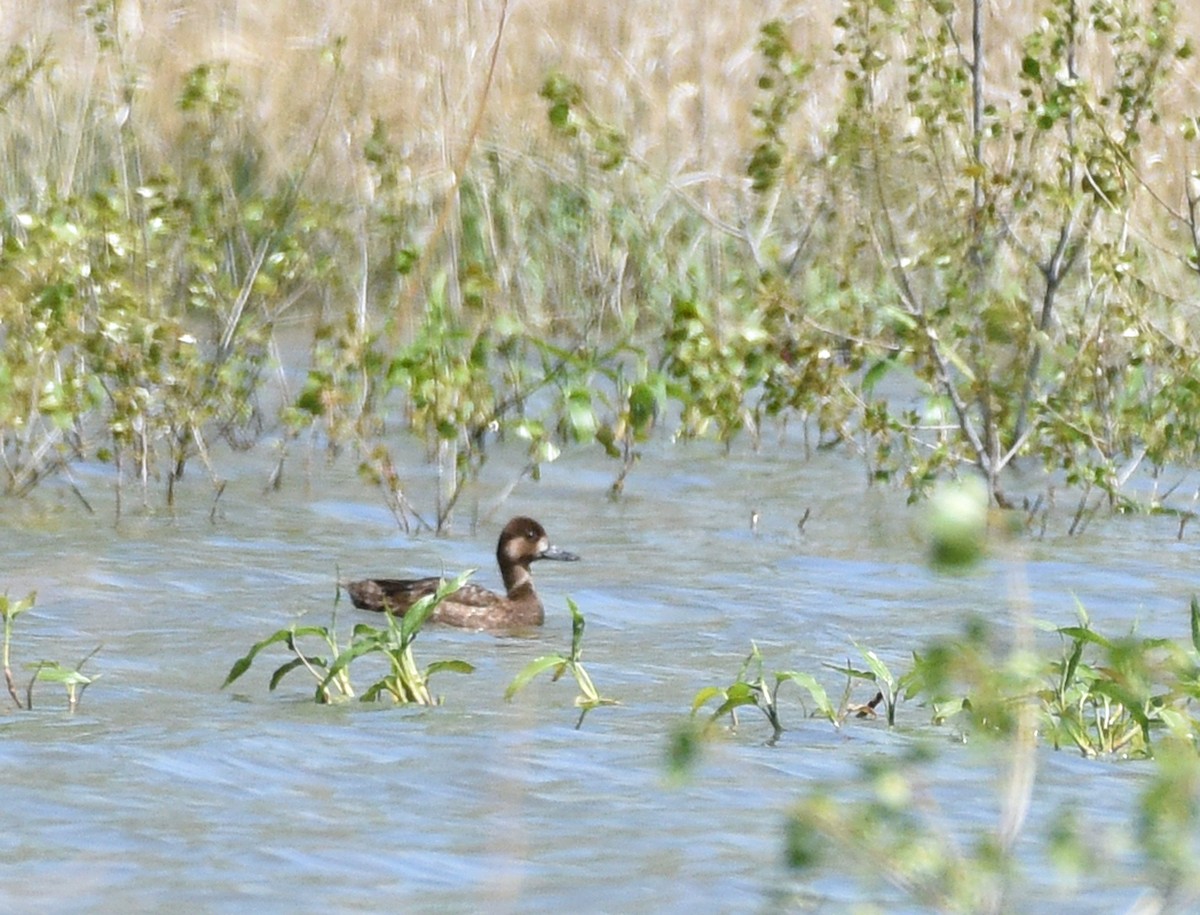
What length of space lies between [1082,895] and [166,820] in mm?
1971

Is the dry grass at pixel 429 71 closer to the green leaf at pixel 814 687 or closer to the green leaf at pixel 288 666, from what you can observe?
the green leaf at pixel 288 666

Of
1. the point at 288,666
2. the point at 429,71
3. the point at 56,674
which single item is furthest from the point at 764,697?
the point at 429,71

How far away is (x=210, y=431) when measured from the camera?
12727 mm

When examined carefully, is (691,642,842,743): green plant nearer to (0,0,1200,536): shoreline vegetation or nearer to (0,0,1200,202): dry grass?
(0,0,1200,536): shoreline vegetation

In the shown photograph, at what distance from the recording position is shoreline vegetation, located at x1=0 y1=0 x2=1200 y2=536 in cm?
1009

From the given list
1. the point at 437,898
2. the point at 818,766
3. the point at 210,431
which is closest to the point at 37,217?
the point at 210,431

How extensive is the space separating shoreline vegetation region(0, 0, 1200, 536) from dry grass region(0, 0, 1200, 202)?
0.04 meters

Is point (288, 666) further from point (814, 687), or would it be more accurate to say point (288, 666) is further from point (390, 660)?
point (814, 687)

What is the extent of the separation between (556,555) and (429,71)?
499 cm

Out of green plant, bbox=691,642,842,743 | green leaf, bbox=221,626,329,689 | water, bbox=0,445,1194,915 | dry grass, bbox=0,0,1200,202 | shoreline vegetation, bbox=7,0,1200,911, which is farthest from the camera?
dry grass, bbox=0,0,1200,202

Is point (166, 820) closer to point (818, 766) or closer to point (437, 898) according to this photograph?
point (437, 898)

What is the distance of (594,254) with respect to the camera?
40.8 feet

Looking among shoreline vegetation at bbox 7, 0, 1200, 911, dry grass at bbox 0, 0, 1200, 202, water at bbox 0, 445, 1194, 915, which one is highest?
dry grass at bbox 0, 0, 1200, 202

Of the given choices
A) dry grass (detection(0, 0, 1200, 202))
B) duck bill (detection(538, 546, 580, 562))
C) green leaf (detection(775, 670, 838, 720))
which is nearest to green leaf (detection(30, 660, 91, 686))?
green leaf (detection(775, 670, 838, 720))
